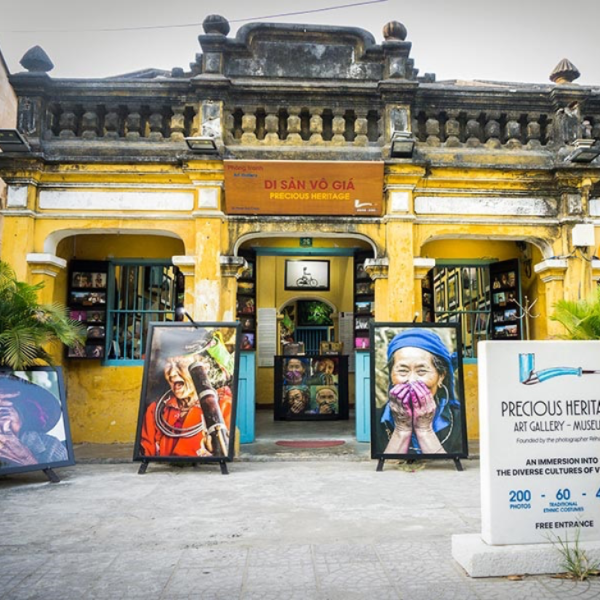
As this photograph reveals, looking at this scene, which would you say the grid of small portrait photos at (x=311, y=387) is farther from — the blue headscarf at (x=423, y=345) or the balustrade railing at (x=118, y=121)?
the balustrade railing at (x=118, y=121)

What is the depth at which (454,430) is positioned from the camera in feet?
23.2

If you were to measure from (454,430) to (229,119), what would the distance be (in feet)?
16.8

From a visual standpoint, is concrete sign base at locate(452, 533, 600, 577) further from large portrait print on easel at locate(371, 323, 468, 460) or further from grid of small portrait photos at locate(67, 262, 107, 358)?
grid of small portrait photos at locate(67, 262, 107, 358)

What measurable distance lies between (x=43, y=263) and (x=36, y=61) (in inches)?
111

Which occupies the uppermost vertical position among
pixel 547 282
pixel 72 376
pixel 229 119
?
pixel 229 119

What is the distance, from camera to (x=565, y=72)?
854 centimetres

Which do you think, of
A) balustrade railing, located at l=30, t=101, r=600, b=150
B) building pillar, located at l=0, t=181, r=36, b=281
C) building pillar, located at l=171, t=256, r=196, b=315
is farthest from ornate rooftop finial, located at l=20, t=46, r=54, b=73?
building pillar, located at l=171, t=256, r=196, b=315

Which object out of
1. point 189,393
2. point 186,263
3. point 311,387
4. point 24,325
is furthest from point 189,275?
point 311,387

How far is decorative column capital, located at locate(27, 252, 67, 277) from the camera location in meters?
7.97

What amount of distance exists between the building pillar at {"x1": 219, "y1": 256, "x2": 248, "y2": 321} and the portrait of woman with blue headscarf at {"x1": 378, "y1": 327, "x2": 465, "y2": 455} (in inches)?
88.1

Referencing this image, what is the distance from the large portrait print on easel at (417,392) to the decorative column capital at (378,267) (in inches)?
44.2

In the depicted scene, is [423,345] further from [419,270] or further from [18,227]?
[18,227]

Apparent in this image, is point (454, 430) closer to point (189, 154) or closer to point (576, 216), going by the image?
point (576, 216)

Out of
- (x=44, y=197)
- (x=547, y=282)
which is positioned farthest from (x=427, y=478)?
(x=44, y=197)
